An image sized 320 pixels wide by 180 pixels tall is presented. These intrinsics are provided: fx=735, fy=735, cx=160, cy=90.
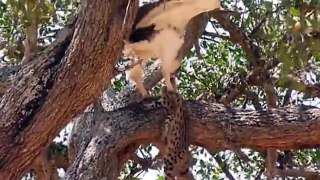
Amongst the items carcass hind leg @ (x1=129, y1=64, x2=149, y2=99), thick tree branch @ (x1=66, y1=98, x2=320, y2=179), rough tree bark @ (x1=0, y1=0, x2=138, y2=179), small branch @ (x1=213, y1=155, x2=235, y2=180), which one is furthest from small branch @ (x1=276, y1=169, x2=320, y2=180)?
rough tree bark @ (x1=0, y1=0, x2=138, y2=179)

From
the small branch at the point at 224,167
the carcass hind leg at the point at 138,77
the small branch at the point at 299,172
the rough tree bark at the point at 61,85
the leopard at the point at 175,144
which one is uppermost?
the rough tree bark at the point at 61,85

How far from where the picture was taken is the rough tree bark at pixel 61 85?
101 inches

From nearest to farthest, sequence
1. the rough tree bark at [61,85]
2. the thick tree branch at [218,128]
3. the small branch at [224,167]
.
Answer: the rough tree bark at [61,85], the thick tree branch at [218,128], the small branch at [224,167]

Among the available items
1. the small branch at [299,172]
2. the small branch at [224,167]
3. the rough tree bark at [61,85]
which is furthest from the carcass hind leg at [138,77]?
the small branch at [224,167]

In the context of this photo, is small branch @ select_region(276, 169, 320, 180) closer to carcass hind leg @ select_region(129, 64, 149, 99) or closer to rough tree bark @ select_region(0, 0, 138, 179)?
carcass hind leg @ select_region(129, 64, 149, 99)

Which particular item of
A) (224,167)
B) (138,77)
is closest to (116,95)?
(138,77)

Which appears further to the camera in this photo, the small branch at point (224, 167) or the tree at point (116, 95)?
the small branch at point (224, 167)

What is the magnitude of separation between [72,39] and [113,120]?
19.8 inches

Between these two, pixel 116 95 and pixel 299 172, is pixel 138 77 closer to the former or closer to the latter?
pixel 116 95

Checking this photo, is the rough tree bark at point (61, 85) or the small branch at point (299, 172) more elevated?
the rough tree bark at point (61, 85)

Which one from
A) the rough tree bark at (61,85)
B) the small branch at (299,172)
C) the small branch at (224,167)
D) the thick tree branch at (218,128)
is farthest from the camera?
the small branch at (224,167)

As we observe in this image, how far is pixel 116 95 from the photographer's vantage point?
11.8ft

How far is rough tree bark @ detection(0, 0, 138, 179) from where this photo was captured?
256 cm

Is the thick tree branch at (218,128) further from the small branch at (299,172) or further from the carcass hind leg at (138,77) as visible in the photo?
the small branch at (299,172)
